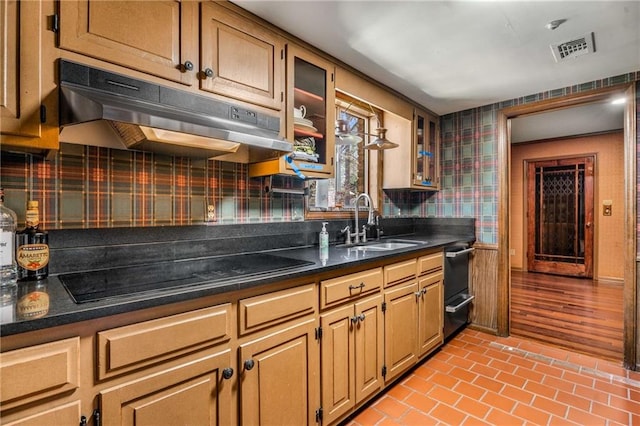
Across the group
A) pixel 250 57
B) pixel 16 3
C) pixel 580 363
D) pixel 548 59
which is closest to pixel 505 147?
pixel 548 59

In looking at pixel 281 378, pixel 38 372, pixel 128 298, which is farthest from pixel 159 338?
pixel 281 378

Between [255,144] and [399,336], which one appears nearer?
[255,144]

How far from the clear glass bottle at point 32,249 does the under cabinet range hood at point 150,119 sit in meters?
0.35

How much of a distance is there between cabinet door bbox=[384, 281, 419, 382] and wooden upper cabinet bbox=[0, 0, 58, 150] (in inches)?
72.9

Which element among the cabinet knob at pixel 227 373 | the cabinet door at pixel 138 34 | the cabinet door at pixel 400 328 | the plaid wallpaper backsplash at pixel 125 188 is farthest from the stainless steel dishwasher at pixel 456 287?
the cabinet door at pixel 138 34

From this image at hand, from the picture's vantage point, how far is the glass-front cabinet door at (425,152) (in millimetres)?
3119

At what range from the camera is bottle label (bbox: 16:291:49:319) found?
2.75 ft

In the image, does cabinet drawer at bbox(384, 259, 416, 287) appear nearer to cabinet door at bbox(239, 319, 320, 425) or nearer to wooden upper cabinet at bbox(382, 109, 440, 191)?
cabinet door at bbox(239, 319, 320, 425)

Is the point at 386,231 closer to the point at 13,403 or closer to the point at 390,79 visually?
the point at 390,79

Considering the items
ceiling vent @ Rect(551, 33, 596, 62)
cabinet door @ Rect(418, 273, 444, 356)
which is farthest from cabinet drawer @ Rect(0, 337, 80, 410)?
ceiling vent @ Rect(551, 33, 596, 62)

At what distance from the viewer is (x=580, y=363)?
247 centimetres

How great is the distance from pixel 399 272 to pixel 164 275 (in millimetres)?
1430

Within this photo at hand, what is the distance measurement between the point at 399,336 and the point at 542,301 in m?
3.02

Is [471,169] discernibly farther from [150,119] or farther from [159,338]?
[159,338]
